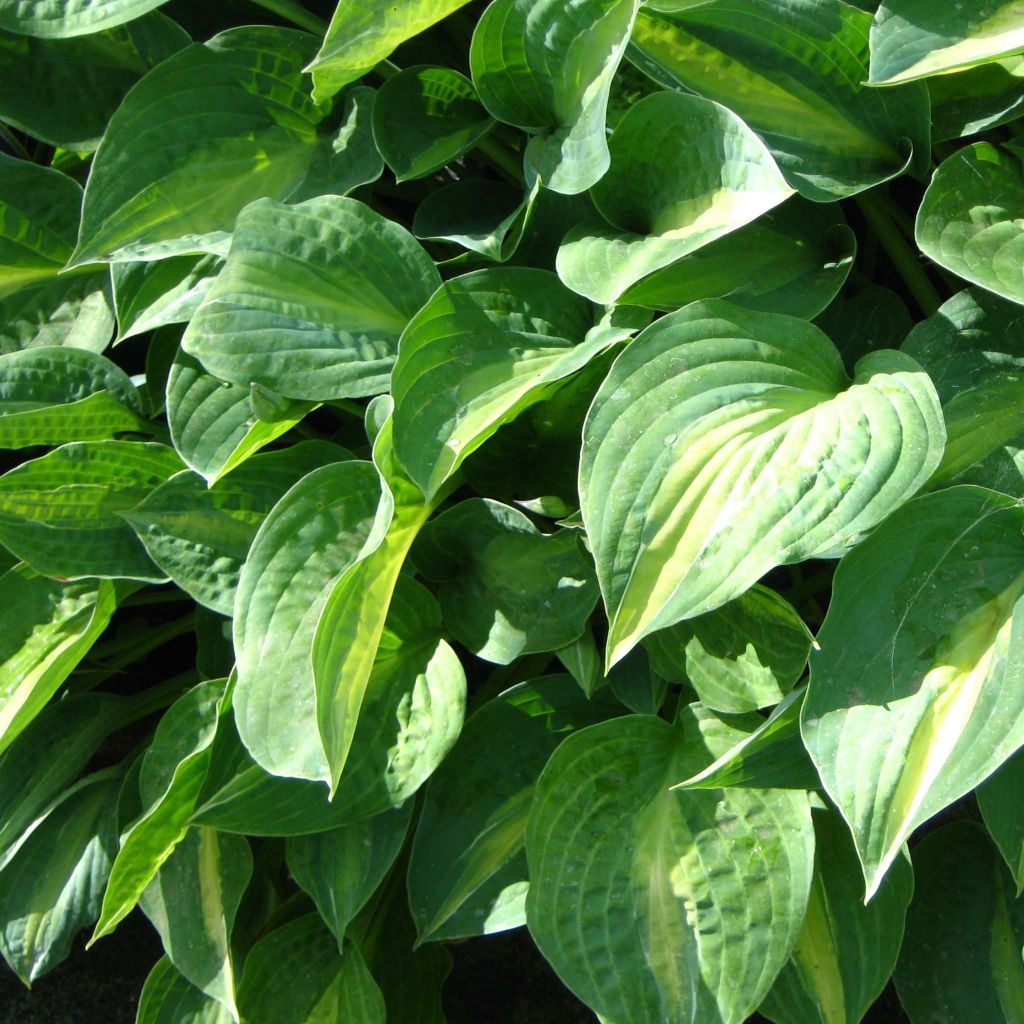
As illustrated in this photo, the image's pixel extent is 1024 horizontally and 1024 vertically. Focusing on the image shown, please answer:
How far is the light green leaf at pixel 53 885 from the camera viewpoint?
1.22 meters

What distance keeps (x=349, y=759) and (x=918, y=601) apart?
0.50m

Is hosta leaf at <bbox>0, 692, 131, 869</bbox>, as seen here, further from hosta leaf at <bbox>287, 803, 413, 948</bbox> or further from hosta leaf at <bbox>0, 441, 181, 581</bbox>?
hosta leaf at <bbox>287, 803, 413, 948</bbox>

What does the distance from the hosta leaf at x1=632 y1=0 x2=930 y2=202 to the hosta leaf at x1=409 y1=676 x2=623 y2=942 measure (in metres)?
0.52

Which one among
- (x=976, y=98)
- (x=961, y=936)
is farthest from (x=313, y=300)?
(x=961, y=936)

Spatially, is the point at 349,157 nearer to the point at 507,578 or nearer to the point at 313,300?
the point at 313,300

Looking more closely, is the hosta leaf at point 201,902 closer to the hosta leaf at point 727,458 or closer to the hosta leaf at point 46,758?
the hosta leaf at point 46,758

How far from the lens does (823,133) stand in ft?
3.34

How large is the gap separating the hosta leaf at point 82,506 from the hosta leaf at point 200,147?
19 centimetres

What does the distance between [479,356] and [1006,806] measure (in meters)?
0.56

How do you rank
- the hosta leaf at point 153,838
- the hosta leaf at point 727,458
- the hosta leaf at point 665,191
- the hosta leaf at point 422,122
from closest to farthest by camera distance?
1. the hosta leaf at point 727,458
2. the hosta leaf at point 665,191
3. the hosta leaf at point 153,838
4. the hosta leaf at point 422,122

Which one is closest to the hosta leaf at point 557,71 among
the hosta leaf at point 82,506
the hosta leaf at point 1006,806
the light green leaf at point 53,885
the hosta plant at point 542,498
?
the hosta plant at point 542,498

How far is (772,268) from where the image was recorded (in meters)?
1.04

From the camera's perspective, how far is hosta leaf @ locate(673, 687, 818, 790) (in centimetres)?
87

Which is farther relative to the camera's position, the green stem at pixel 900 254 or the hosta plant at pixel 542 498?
the green stem at pixel 900 254
